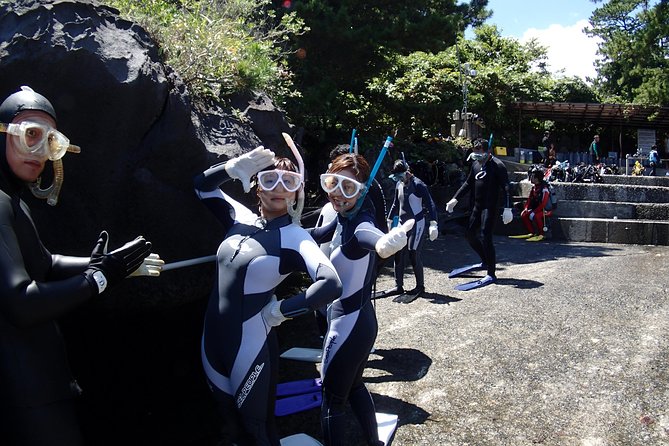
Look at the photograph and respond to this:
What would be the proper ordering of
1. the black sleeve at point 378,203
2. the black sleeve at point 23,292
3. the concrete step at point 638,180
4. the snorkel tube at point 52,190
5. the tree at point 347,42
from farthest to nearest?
the concrete step at point 638,180, the tree at point 347,42, the black sleeve at point 378,203, the snorkel tube at point 52,190, the black sleeve at point 23,292

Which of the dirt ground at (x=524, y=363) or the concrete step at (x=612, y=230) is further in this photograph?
the concrete step at (x=612, y=230)

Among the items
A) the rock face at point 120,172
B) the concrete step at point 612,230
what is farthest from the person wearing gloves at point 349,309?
the concrete step at point 612,230

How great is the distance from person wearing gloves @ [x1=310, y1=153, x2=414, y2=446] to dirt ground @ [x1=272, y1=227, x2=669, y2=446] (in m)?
0.78

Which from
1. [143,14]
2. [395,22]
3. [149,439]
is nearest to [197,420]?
[149,439]

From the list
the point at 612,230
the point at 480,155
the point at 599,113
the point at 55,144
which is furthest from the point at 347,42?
the point at 599,113

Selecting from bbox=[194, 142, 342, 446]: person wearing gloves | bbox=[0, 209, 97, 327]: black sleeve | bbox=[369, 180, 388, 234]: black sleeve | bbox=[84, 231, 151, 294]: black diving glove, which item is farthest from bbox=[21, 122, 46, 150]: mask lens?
bbox=[369, 180, 388, 234]: black sleeve

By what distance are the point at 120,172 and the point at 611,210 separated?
12.9 meters

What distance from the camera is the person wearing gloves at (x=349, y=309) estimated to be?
352 centimetres

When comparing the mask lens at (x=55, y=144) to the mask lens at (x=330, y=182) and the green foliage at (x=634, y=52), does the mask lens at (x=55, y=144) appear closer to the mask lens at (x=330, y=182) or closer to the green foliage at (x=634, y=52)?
the mask lens at (x=330, y=182)

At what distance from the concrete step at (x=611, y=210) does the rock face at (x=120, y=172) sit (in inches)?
443

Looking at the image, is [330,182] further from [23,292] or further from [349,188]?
[23,292]

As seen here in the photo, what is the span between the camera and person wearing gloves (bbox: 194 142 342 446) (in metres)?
2.94

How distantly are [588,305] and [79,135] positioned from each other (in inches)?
236

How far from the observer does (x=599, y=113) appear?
22.3 metres
